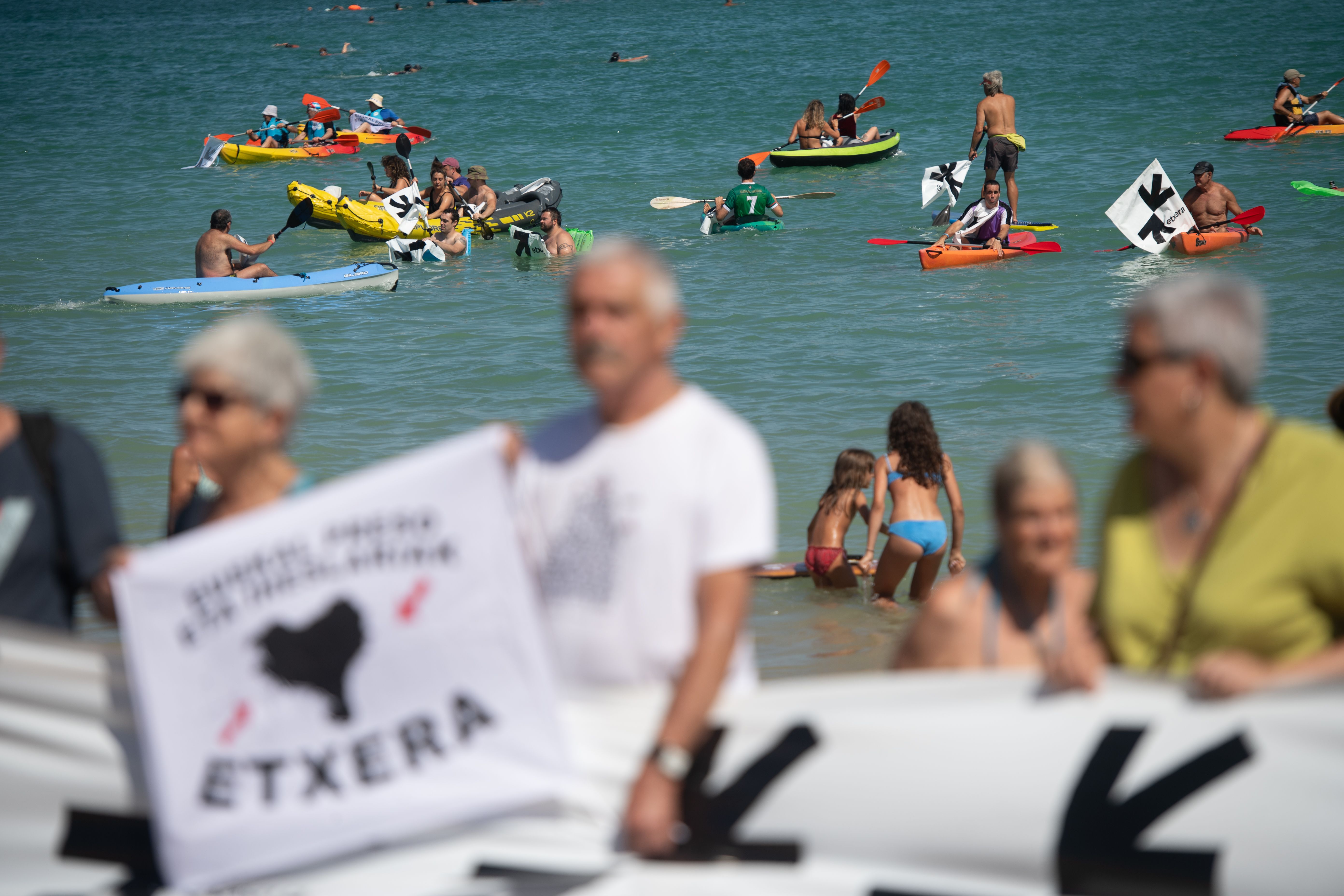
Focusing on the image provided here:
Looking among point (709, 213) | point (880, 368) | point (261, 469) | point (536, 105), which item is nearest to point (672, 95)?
point (536, 105)

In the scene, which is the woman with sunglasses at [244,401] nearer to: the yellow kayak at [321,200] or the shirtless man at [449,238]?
the shirtless man at [449,238]

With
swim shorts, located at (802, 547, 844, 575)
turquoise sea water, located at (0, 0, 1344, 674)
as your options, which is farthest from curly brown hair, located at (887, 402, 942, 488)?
turquoise sea water, located at (0, 0, 1344, 674)

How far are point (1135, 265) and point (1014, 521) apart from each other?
15887 millimetres

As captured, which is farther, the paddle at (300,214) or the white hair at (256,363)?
the paddle at (300,214)

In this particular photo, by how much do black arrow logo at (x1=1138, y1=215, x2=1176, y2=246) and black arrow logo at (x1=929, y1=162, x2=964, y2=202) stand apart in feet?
11.5

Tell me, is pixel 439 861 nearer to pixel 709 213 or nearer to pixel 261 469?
pixel 261 469

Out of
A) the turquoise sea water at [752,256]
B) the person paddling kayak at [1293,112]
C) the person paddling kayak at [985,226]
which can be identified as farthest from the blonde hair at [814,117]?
the person paddling kayak at [1293,112]

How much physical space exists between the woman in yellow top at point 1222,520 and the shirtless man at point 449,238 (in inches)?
733

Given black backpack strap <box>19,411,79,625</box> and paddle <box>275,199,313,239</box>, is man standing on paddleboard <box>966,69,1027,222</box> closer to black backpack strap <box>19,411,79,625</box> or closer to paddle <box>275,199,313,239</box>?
paddle <box>275,199,313,239</box>

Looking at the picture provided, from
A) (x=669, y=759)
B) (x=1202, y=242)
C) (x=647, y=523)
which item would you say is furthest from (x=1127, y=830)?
(x=1202, y=242)

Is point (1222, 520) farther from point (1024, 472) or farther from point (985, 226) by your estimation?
point (985, 226)

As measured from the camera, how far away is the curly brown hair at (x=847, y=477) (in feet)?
25.9

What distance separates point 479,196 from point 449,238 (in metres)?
1.49

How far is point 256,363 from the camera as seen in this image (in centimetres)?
283
